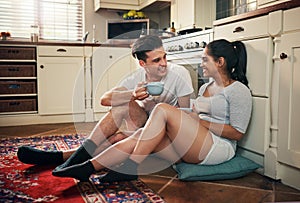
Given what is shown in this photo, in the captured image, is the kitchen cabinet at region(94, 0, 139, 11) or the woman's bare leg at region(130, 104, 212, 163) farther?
the kitchen cabinet at region(94, 0, 139, 11)

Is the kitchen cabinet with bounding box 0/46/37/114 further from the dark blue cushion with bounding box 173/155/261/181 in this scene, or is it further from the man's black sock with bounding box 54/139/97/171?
the dark blue cushion with bounding box 173/155/261/181

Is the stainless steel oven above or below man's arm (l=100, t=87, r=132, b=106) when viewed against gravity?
above

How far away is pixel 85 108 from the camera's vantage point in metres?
3.90

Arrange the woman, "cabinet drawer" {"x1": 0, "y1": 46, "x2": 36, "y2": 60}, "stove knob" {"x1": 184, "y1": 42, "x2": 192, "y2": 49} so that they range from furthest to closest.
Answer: "cabinet drawer" {"x1": 0, "y1": 46, "x2": 36, "y2": 60} < "stove knob" {"x1": 184, "y1": 42, "x2": 192, "y2": 49} < the woman

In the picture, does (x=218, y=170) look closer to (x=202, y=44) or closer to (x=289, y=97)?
(x=289, y=97)

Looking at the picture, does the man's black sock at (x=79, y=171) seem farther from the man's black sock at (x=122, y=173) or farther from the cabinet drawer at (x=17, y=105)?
the cabinet drawer at (x=17, y=105)

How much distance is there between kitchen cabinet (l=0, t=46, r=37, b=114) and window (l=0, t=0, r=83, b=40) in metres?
0.77

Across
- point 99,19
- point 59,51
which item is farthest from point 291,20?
point 99,19

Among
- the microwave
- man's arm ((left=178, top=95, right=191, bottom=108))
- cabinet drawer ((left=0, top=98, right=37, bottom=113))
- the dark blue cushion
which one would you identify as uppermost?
the microwave

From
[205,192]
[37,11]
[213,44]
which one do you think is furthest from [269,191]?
[37,11]

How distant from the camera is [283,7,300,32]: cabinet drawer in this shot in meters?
1.58

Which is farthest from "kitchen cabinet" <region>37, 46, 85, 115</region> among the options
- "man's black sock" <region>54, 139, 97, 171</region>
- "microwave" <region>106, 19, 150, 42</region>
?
"man's black sock" <region>54, 139, 97, 171</region>

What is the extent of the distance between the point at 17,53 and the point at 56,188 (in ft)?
7.64

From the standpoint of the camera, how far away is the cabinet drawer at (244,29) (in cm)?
178
